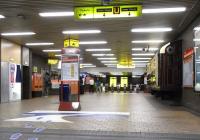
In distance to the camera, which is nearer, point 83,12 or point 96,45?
point 83,12

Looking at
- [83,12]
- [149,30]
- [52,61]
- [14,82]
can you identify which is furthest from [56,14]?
[52,61]

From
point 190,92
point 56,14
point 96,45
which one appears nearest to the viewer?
point 56,14

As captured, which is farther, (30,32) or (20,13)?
(30,32)

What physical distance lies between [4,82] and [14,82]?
6.12 feet

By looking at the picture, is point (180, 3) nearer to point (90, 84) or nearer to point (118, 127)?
point (118, 127)

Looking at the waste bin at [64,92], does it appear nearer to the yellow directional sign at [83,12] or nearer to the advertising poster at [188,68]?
the yellow directional sign at [83,12]

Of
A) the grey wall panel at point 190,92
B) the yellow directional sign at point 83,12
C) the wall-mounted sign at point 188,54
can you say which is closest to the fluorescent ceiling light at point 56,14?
the yellow directional sign at point 83,12

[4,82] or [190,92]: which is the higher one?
[4,82]

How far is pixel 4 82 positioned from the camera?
67.8ft

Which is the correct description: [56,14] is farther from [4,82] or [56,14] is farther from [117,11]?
[4,82]

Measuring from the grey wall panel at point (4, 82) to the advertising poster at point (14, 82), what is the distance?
0.58m

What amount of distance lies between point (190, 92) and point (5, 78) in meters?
11.2

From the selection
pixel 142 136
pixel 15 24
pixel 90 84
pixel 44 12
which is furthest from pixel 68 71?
pixel 90 84

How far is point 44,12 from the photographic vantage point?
13.5 metres
